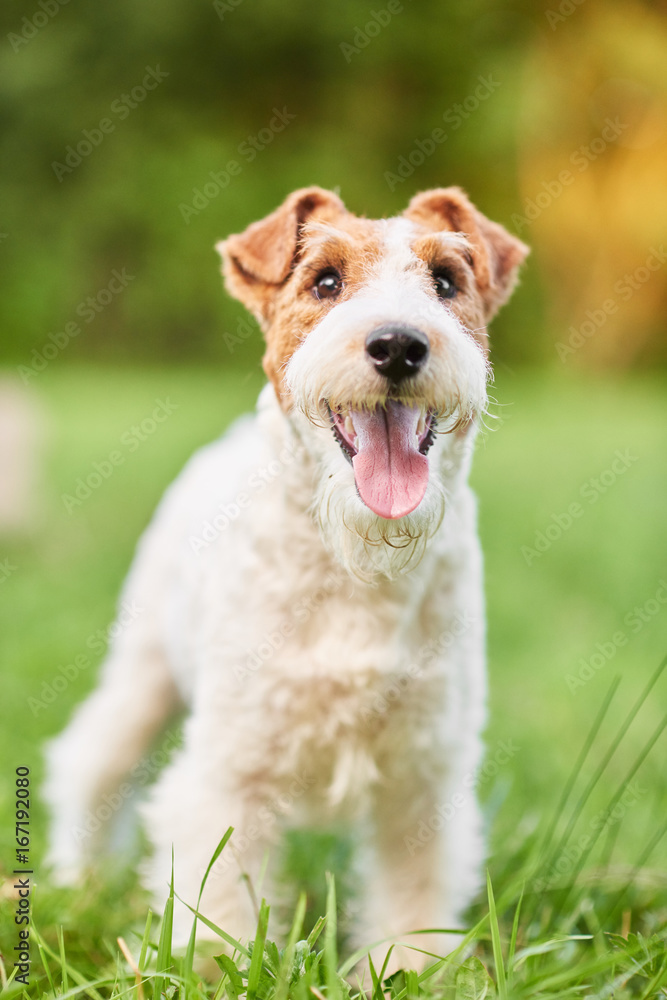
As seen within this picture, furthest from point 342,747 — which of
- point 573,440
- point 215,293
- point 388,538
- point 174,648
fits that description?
point 215,293

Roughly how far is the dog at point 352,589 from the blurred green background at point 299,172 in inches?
318

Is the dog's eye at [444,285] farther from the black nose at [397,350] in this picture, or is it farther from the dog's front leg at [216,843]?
the dog's front leg at [216,843]

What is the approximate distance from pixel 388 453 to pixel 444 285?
23.8 inches

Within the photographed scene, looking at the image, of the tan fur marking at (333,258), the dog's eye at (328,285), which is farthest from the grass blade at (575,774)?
the dog's eye at (328,285)

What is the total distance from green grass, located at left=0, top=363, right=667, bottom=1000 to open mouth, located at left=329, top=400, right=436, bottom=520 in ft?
3.09

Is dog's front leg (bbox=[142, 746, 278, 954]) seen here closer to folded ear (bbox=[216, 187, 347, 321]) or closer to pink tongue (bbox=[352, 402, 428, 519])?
pink tongue (bbox=[352, 402, 428, 519])

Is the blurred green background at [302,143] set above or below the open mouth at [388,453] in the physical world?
above

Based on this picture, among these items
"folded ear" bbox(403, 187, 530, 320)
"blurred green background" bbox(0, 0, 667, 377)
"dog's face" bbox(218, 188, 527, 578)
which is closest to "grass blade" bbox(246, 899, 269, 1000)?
"dog's face" bbox(218, 188, 527, 578)

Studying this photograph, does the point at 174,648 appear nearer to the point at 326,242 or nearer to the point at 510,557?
the point at 326,242

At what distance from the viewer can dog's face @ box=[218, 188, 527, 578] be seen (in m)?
2.30

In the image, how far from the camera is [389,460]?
2436 mm

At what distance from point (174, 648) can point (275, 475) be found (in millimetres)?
963

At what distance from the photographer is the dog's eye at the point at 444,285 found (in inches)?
107

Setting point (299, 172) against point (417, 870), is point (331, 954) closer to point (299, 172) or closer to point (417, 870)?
point (417, 870)
